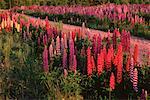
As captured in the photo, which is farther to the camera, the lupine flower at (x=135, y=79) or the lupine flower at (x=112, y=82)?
the lupine flower at (x=135, y=79)

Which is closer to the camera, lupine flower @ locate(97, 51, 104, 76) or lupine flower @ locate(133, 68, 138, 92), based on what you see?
lupine flower @ locate(133, 68, 138, 92)

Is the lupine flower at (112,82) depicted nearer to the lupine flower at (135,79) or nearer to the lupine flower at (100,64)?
the lupine flower at (135,79)

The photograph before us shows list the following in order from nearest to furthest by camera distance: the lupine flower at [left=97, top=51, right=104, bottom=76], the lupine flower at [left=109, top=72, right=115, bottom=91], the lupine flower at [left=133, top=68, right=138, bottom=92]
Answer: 1. the lupine flower at [left=109, top=72, right=115, bottom=91]
2. the lupine flower at [left=133, top=68, right=138, bottom=92]
3. the lupine flower at [left=97, top=51, right=104, bottom=76]

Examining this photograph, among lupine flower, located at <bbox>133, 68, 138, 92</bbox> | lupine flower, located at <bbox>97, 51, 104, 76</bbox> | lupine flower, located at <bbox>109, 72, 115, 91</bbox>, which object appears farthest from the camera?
lupine flower, located at <bbox>97, 51, 104, 76</bbox>

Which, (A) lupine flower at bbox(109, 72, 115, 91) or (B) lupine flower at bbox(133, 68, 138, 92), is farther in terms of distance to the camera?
(B) lupine flower at bbox(133, 68, 138, 92)

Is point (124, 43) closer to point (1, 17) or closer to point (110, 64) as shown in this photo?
point (110, 64)

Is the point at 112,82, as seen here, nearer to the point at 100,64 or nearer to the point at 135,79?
the point at 135,79

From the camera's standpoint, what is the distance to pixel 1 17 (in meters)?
15.2

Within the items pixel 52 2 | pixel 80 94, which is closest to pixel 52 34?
pixel 80 94

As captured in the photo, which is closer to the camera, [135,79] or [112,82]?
[112,82]

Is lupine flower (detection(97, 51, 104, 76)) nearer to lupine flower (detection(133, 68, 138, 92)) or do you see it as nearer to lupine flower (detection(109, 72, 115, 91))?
lupine flower (detection(109, 72, 115, 91))

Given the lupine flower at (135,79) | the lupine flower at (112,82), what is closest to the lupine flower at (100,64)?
the lupine flower at (112,82)

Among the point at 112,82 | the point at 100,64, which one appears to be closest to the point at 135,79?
the point at 112,82

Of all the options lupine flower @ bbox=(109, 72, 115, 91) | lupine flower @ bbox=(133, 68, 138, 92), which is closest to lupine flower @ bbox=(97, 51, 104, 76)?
lupine flower @ bbox=(109, 72, 115, 91)
